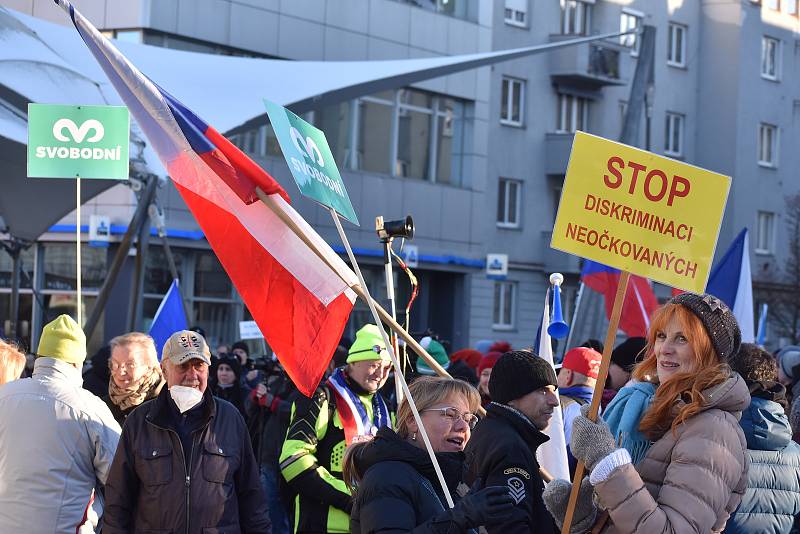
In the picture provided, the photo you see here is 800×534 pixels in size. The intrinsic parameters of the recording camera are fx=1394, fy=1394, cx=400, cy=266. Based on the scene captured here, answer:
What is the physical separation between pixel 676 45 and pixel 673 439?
128 feet

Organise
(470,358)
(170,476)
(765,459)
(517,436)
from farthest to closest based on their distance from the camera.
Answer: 1. (470,358)
2. (765,459)
3. (170,476)
4. (517,436)

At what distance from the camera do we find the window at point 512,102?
117 ft

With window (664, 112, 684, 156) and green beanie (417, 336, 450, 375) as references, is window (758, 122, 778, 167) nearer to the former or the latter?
window (664, 112, 684, 156)

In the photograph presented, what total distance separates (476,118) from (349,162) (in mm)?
4387

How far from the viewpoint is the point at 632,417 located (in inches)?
172

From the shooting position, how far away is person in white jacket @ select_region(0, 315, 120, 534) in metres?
5.80

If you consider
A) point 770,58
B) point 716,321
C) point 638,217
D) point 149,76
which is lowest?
point 716,321

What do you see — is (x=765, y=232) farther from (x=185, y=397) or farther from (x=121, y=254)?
(x=185, y=397)

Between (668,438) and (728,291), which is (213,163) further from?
(728,291)

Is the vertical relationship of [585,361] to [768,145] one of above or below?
below

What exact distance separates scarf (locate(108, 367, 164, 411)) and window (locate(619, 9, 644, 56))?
33.4 m

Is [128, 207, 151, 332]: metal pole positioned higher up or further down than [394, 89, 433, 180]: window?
further down

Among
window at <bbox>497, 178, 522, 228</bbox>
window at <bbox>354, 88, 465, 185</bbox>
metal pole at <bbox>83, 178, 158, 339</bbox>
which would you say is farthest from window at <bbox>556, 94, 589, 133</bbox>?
metal pole at <bbox>83, 178, 158, 339</bbox>

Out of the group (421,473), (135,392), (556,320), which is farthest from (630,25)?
(421,473)
